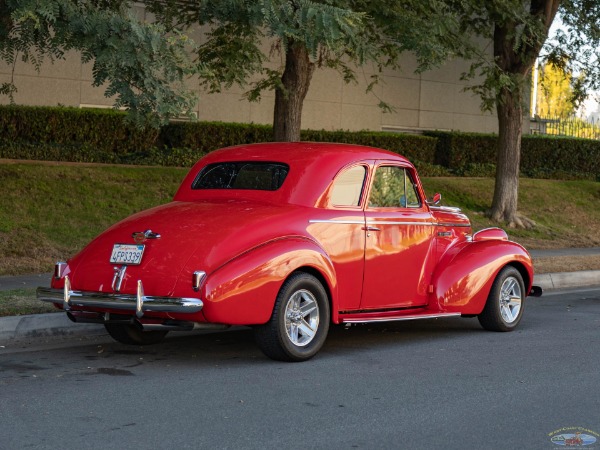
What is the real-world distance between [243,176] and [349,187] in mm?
968

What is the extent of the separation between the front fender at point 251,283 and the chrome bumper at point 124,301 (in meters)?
0.16

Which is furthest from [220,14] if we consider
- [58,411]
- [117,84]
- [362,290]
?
[58,411]

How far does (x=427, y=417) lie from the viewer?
6469 mm

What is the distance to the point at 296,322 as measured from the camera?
27.2 feet

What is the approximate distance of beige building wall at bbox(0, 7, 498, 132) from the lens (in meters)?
21.4

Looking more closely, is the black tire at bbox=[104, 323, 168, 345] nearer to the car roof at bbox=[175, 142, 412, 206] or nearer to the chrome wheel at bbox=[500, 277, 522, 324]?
the car roof at bbox=[175, 142, 412, 206]

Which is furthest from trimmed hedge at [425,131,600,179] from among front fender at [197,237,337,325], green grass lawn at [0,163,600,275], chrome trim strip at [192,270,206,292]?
chrome trim strip at [192,270,206,292]

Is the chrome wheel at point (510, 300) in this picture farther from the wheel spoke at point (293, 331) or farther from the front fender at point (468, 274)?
the wheel spoke at point (293, 331)

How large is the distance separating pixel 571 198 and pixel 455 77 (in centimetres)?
659

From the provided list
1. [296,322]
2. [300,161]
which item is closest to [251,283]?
[296,322]

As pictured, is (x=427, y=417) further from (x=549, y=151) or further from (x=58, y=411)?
(x=549, y=151)

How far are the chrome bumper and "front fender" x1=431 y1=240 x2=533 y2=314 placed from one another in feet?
9.62

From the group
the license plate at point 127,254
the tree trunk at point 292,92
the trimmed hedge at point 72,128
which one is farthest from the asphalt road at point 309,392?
A: the trimmed hedge at point 72,128

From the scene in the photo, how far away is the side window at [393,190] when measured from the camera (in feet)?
31.0
